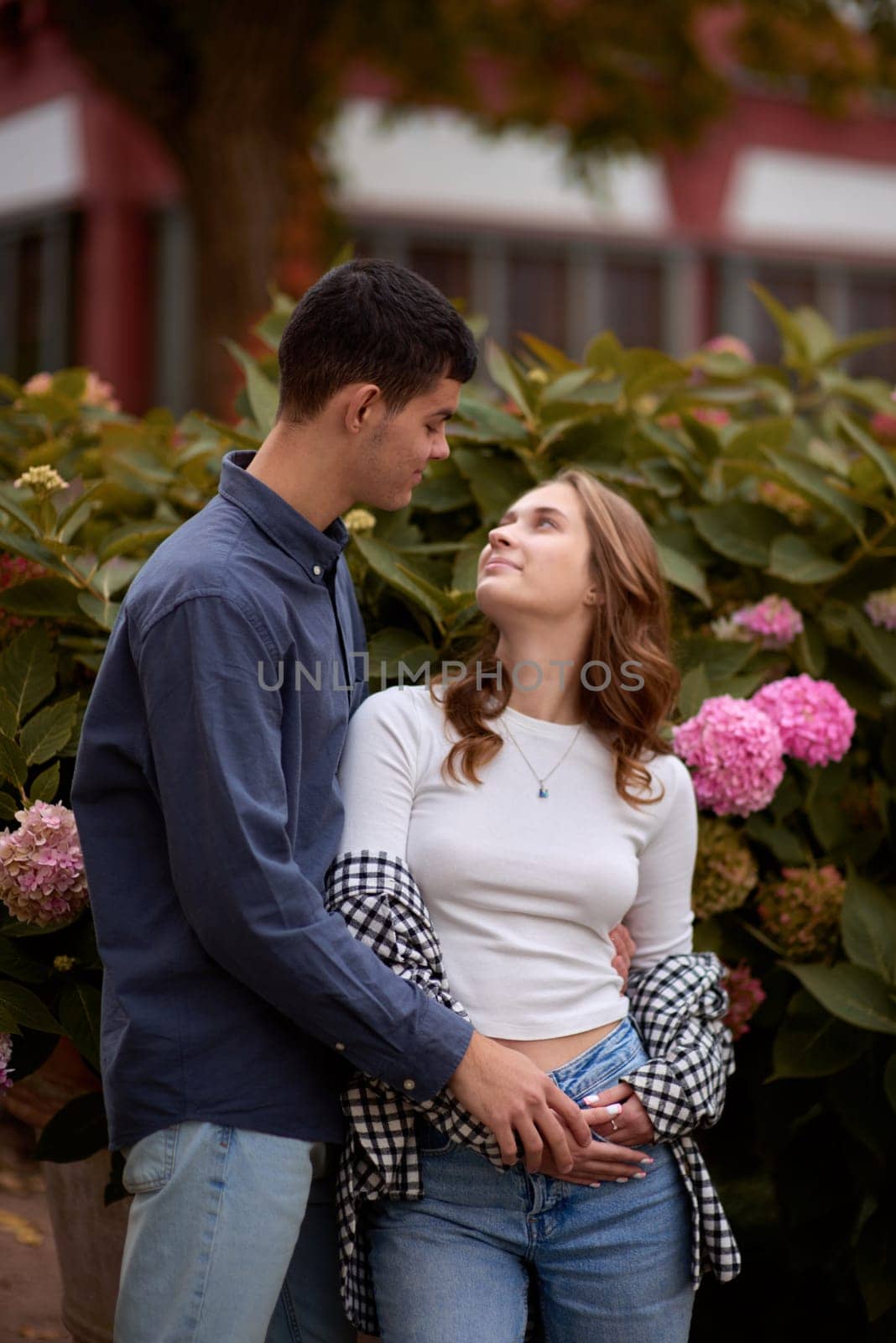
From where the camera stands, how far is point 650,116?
9406 millimetres

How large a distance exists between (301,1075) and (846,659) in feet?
4.90

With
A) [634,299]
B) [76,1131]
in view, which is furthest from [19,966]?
[634,299]

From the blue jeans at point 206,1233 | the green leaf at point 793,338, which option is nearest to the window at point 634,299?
the green leaf at point 793,338

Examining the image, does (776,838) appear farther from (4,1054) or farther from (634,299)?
(634,299)

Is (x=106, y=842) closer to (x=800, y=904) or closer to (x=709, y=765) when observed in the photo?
(x=709, y=765)

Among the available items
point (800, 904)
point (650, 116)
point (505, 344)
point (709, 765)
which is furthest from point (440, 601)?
point (505, 344)

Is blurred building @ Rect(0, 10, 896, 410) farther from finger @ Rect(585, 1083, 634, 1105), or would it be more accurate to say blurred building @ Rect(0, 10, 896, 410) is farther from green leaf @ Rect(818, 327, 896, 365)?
finger @ Rect(585, 1083, 634, 1105)

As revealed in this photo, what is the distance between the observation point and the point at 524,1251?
6.41 ft

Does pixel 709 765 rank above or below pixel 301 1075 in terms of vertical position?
above

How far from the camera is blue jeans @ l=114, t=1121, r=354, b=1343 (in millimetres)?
1746

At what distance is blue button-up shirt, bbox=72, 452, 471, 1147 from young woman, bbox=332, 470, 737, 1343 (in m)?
0.18

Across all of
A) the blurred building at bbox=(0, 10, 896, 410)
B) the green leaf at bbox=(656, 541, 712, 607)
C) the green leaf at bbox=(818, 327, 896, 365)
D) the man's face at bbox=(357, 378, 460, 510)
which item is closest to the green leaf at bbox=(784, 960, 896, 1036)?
the green leaf at bbox=(656, 541, 712, 607)

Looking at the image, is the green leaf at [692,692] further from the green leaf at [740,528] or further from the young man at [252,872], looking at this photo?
the young man at [252,872]

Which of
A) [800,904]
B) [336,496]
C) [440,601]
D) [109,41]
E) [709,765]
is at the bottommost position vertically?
[800,904]
